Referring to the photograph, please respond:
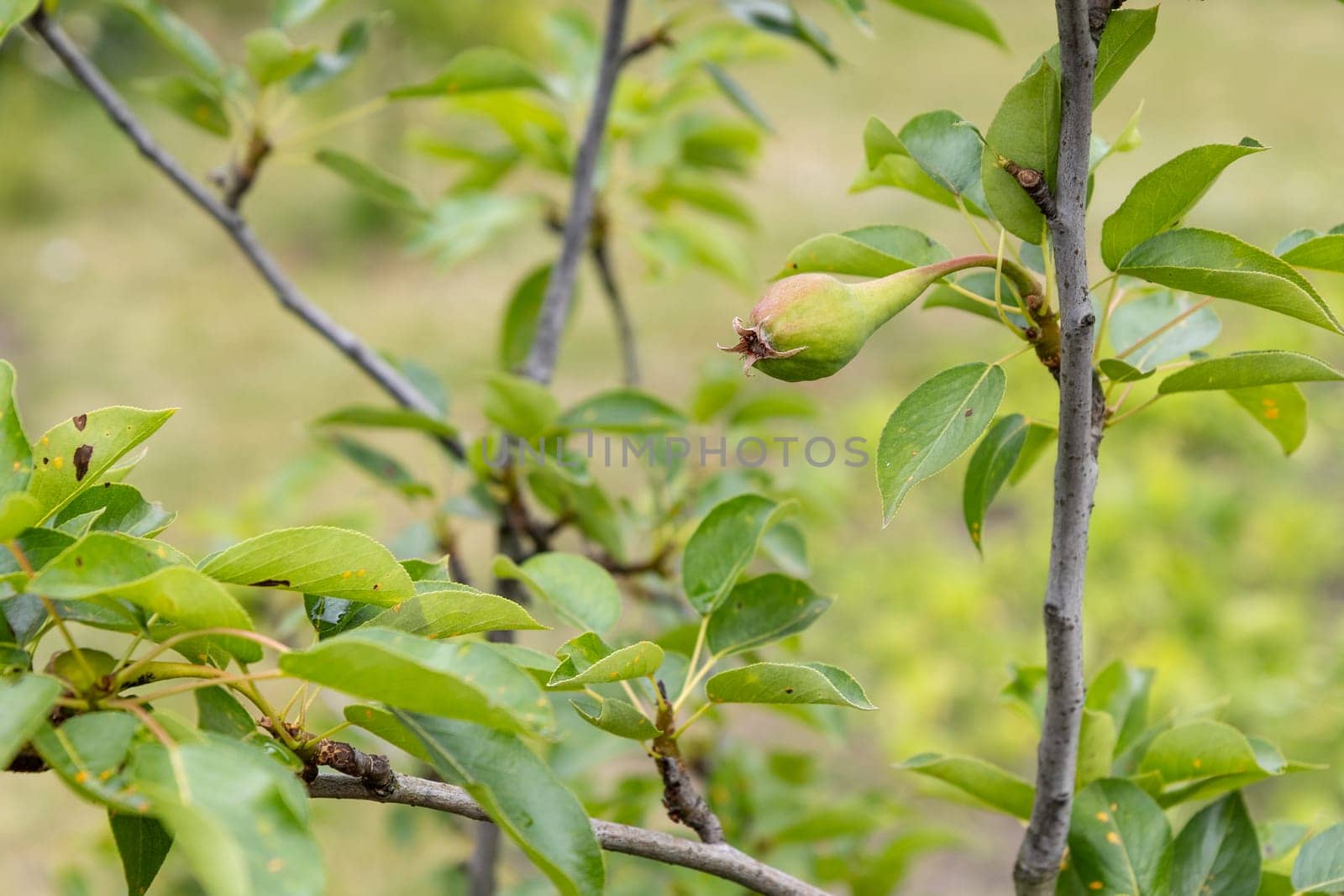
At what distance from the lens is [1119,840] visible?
679 mm

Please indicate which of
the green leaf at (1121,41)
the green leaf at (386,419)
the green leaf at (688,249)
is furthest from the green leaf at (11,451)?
the green leaf at (688,249)

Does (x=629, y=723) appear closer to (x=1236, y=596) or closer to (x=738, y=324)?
(x=738, y=324)

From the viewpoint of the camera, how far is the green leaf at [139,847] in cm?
54

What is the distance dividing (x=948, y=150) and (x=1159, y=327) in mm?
234

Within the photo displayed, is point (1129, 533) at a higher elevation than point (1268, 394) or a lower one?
lower

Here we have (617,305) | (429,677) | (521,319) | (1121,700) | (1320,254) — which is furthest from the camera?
(617,305)

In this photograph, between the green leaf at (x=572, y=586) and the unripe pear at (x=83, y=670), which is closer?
the unripe pear at (x=83, y=670)

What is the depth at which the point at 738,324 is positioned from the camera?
1.87 feet

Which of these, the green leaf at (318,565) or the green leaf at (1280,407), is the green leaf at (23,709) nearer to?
the green leaf at (318,565)

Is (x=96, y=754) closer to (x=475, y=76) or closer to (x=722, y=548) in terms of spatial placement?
(x=722, y=548)

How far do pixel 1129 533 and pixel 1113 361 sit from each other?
2241mm

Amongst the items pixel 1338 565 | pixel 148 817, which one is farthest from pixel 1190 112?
pixel 148 817

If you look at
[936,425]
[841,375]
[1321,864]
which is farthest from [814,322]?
[841,375]

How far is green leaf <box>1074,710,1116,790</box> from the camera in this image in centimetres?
72
